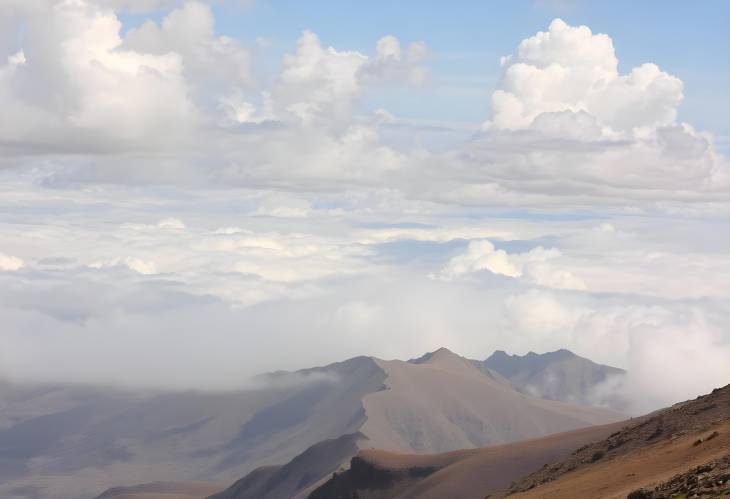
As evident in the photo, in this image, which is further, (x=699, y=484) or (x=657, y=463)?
(x=657, y=463)

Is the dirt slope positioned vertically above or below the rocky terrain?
above

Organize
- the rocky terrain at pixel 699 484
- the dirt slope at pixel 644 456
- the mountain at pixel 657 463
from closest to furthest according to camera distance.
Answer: the rocky terrain at pixel 699 484
the mountain at pixel 657 463
the dirt slope at pixel 644 456

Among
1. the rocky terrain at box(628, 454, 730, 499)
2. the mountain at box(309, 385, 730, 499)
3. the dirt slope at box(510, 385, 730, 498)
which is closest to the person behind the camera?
the rocky terrain at box(628, 454, 730, 499)

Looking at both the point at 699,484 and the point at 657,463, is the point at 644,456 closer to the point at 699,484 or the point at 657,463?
the point at 657,463

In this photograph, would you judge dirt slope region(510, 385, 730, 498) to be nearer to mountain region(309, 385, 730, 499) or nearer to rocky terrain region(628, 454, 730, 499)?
mountain region(309, 385, 730, 499)

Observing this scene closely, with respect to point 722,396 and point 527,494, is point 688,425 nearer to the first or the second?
point 722,396

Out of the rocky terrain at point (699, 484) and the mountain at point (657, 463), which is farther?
the mountain at point (657, 463)

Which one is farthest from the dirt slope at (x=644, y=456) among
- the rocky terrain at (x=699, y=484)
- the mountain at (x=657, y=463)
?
the rocky terrain at (x=699, y=484)

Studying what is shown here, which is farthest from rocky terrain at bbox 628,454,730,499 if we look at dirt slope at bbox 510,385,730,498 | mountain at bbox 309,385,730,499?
dirt slope at bbox 510,385,730,498

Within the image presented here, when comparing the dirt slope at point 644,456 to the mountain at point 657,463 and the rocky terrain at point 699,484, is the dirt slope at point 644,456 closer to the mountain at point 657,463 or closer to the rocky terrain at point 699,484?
the mountain at point 657,463

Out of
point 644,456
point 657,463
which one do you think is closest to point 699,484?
point 657,463

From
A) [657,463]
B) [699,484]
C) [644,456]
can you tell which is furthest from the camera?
[644,456]

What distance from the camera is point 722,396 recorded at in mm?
132125

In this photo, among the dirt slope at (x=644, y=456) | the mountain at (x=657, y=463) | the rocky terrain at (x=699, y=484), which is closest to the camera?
the rocky terrain at (x=699, y=484)
